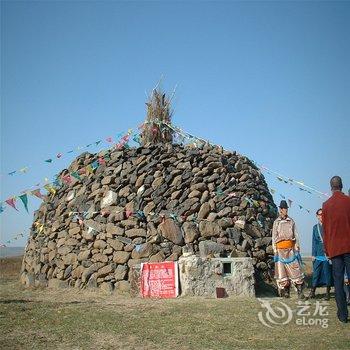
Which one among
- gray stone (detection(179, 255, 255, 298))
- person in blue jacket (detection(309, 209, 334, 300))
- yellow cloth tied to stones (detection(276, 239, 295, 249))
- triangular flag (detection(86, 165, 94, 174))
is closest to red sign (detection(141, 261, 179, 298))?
gray stone (detection(179, 255, 255, 298))

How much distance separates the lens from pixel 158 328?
16.9ft

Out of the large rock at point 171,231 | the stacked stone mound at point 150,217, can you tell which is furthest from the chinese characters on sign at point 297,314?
the large rock at point 171,231

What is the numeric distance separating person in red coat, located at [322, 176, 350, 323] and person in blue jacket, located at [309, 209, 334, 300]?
99.8 inches

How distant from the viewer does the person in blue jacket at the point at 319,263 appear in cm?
775

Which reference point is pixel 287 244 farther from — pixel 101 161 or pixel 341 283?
pixel 101 161

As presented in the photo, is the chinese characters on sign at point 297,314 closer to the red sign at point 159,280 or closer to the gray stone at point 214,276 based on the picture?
the gray stone at point 214,276

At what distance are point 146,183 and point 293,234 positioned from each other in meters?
3.81

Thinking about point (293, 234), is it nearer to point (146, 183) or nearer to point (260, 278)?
point (260, 278)

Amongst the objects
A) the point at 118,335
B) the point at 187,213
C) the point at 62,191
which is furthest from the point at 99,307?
the point at 62,191

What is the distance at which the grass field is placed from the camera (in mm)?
4473

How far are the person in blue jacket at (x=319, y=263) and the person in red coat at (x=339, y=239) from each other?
99.8 inches

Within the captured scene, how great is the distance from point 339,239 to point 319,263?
2897mm

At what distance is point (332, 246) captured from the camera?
17.3 ft

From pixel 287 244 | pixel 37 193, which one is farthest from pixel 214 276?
pixel 37 193
